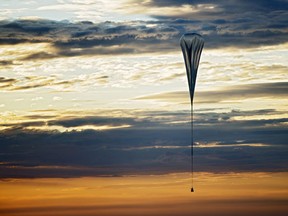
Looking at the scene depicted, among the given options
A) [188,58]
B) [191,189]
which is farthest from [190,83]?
[191,189]

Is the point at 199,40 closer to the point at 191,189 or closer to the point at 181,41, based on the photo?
the point at 181,41

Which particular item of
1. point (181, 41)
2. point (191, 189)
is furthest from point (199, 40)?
point (191, 189)

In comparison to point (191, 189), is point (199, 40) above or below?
above

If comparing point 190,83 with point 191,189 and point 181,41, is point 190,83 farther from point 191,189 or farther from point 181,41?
point 191,189

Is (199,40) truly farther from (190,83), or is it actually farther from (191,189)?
(191,189)

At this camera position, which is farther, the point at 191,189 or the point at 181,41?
the point at 181,41


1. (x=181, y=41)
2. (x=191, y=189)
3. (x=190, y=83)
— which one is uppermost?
(x=181, y=41)

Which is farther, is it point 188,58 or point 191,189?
point 188,58

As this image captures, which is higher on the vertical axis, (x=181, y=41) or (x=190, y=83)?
(x=181, y=41)
